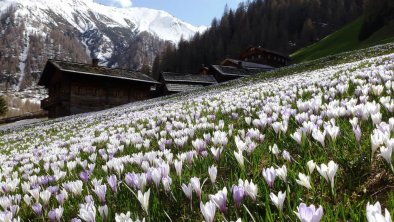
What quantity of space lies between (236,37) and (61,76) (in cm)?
13571

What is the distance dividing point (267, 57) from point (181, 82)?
5621 centimetres

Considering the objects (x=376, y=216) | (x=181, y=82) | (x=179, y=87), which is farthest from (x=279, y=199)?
(x=181, y=82)

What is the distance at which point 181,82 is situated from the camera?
244 ft

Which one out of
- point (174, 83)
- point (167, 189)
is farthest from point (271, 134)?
point (174, 83)

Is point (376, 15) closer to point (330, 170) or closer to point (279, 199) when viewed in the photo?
point (330, 170)

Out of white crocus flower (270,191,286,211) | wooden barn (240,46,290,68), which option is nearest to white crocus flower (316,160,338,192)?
white crocus flower (270,191,286,211)

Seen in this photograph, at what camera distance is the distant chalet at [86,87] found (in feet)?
163

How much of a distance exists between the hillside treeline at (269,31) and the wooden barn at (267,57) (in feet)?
98.3

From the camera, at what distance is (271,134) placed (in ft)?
15.3

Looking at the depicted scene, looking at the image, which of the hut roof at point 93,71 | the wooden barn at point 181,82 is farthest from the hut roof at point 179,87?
the hut roof at point 93,71

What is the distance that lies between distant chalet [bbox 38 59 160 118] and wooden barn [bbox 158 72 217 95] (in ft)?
48.9

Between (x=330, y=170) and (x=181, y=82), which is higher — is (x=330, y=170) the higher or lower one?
the higher one

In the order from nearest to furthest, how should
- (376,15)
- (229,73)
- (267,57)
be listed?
(229,73), (376,15), (267,57)

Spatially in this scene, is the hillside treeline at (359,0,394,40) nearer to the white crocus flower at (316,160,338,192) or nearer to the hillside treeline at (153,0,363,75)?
the hillside treeline at (153,0,363,75)
